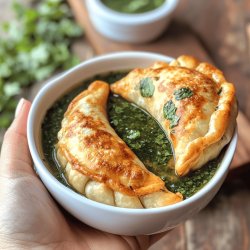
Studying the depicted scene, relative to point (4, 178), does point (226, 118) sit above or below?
above

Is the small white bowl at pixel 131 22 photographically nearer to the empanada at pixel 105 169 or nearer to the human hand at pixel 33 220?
the human hand at pixel 33 220

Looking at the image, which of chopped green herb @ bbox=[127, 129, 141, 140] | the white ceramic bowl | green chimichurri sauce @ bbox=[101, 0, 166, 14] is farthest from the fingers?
green chimichurri sauce @ bbox=[101, 0, 166, 14]

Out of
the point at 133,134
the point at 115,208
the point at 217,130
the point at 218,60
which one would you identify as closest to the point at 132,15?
the point at 218,60

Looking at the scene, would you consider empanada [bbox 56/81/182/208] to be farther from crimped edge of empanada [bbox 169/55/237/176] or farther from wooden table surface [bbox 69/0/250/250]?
wooden table surface [bbox 69/0/250/250]

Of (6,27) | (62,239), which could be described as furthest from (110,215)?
(6,27)

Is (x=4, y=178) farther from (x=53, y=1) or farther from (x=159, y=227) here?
(x=53, y=1)

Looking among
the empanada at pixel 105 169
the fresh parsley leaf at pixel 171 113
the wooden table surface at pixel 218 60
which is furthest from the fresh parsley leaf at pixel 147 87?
the wooden table surface at pixel 218 60
